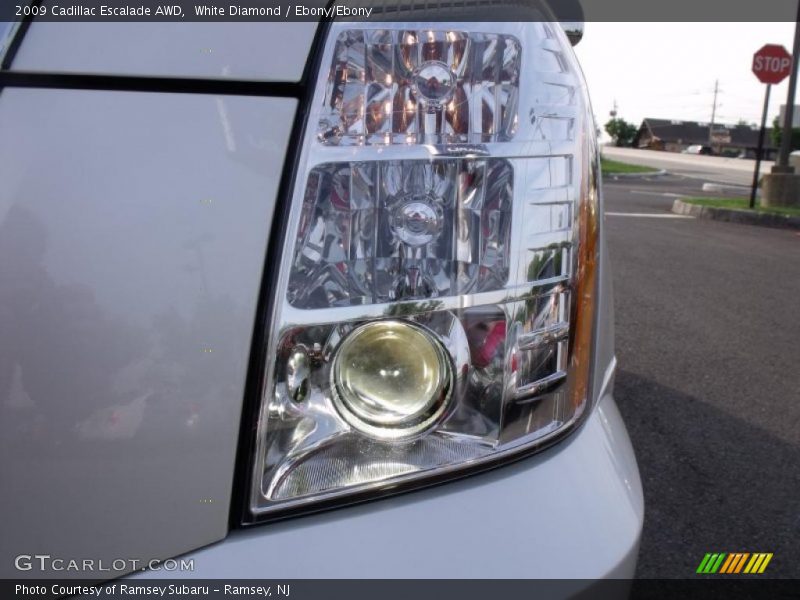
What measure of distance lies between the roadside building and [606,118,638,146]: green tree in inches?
128

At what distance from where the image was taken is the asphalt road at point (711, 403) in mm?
2330

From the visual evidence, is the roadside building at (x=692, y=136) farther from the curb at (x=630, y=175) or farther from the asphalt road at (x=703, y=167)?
the curb at (x=630, y=175)

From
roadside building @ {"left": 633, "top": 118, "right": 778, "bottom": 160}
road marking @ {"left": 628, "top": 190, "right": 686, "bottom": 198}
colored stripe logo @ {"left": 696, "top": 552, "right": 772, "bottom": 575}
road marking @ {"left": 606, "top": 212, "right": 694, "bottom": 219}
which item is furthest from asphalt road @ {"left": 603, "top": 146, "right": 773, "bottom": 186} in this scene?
roadside building @ {"left": 633, "top": 118, "right": 778, "bottom": 160}

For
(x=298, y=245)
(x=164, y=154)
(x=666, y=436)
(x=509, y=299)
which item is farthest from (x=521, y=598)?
(x=666, y=436)

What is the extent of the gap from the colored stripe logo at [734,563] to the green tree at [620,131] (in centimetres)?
6284

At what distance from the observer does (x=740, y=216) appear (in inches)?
436

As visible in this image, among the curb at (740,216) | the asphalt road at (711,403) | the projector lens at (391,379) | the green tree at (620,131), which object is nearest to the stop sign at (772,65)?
the curb at (740,216)

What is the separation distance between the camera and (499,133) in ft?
2.72

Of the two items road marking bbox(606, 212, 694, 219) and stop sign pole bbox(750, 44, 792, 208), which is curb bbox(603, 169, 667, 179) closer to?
stop sign pole bbox(750, 44, 792, 208)

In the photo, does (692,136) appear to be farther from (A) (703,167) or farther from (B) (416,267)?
(B) (416,267)

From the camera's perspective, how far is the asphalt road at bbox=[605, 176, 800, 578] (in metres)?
2.33

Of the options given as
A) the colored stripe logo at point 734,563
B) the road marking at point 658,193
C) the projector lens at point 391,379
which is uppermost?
the projector lens at point 391,379

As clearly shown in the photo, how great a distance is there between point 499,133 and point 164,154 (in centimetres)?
32

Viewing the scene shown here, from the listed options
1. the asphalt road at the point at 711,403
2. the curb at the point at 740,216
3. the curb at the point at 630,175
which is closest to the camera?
the asphalt road at the point at 711,403
